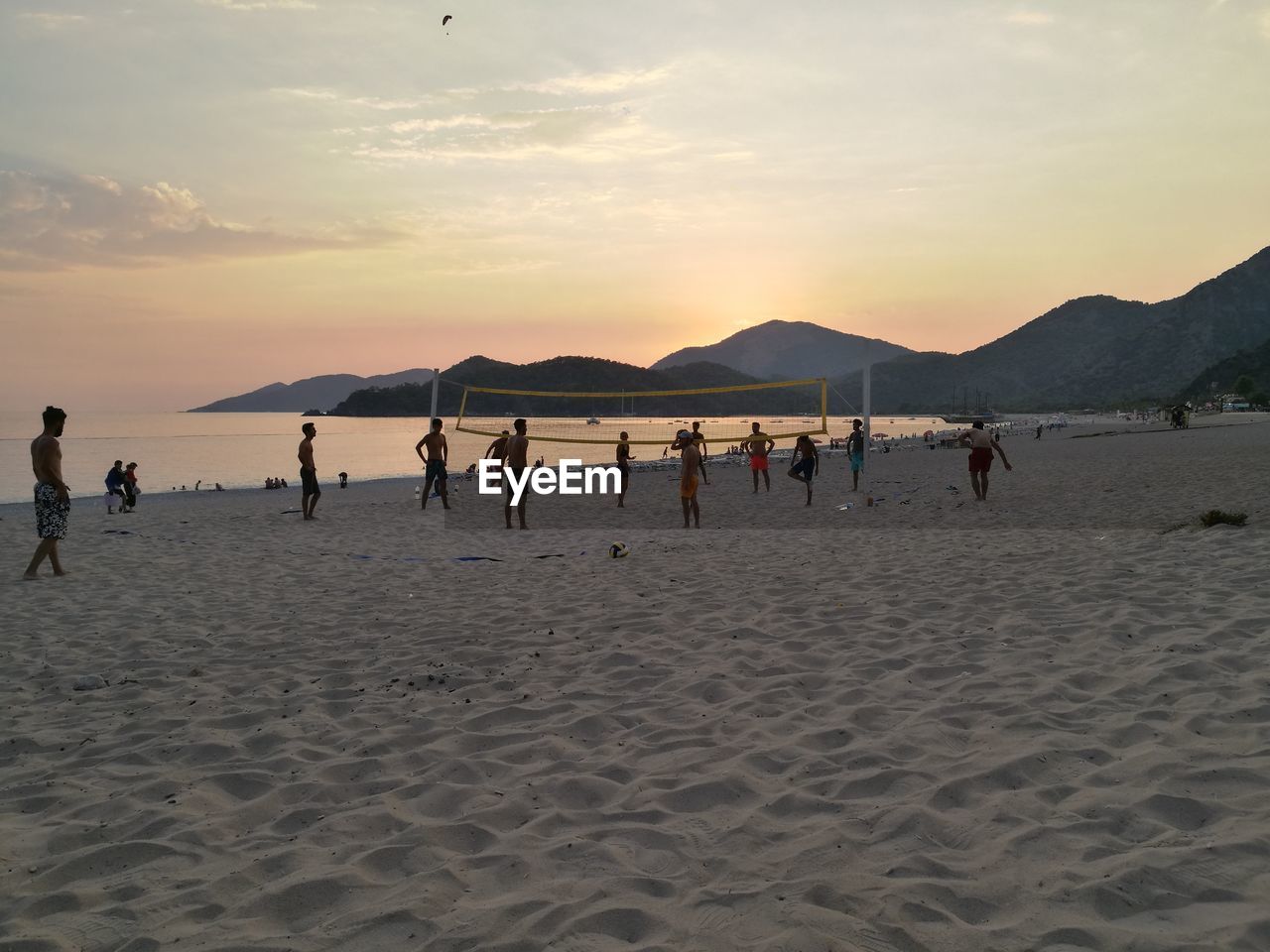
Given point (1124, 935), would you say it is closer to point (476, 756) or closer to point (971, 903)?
point (971, 903)

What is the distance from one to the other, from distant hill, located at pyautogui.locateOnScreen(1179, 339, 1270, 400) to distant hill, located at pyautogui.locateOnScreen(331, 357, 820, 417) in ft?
171

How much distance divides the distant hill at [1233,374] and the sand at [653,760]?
9736cm

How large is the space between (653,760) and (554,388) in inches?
4958

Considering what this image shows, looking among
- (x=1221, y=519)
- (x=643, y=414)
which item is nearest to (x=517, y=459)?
(x=1221, y=519)

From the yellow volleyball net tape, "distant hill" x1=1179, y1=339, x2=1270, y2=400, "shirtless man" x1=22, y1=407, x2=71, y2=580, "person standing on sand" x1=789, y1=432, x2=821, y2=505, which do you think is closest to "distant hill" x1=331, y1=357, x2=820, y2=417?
the yellow volleyball net tape

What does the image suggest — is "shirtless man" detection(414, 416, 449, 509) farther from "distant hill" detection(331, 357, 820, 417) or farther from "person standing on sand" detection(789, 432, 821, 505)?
"distant hill" detection(331, 357, 820, 417)

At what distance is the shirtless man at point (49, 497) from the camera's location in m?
7.88

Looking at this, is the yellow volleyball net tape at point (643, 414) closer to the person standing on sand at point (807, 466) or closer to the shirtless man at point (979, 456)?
the person standing on sand at point (807, 466)

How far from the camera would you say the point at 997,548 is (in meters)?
8.40

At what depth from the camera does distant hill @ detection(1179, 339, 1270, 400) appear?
83.9 metres

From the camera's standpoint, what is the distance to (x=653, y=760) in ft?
11.2

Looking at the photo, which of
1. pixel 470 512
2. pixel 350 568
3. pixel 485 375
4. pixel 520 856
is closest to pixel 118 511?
pixel 470 512

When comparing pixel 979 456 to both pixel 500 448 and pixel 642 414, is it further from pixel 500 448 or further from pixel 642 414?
pixel 642 414

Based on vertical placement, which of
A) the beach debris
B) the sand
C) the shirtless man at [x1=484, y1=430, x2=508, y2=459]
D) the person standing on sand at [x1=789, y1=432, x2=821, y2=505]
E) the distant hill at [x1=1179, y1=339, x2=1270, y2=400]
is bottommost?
the sand
